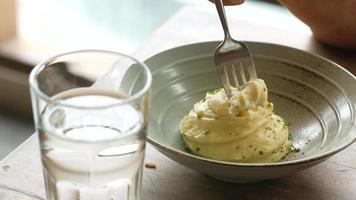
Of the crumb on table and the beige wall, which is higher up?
the crumb on table

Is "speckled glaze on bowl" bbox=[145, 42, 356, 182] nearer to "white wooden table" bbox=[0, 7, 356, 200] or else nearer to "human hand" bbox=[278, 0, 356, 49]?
"white wooden table" bbox=[0, 7, 356, 200]

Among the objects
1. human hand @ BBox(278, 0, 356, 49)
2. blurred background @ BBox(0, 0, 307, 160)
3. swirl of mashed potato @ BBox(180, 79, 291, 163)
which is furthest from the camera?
blurred background @ BBox(0, 0, 307, 160)

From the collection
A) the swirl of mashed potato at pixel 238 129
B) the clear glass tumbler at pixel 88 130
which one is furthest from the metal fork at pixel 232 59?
the clear glass tumbler at pixel 88 130

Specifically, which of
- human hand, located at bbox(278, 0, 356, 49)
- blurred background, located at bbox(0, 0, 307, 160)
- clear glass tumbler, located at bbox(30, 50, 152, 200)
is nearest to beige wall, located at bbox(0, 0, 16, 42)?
blurred background, located at bbox(0, 0, 307, 160)

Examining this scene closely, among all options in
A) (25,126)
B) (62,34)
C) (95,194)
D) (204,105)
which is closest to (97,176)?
(95,194)

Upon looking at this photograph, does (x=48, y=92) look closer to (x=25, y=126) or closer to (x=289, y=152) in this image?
(x=289, y=152)

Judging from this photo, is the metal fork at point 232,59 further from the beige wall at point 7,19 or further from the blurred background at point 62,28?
the beige wall at point 7,19
